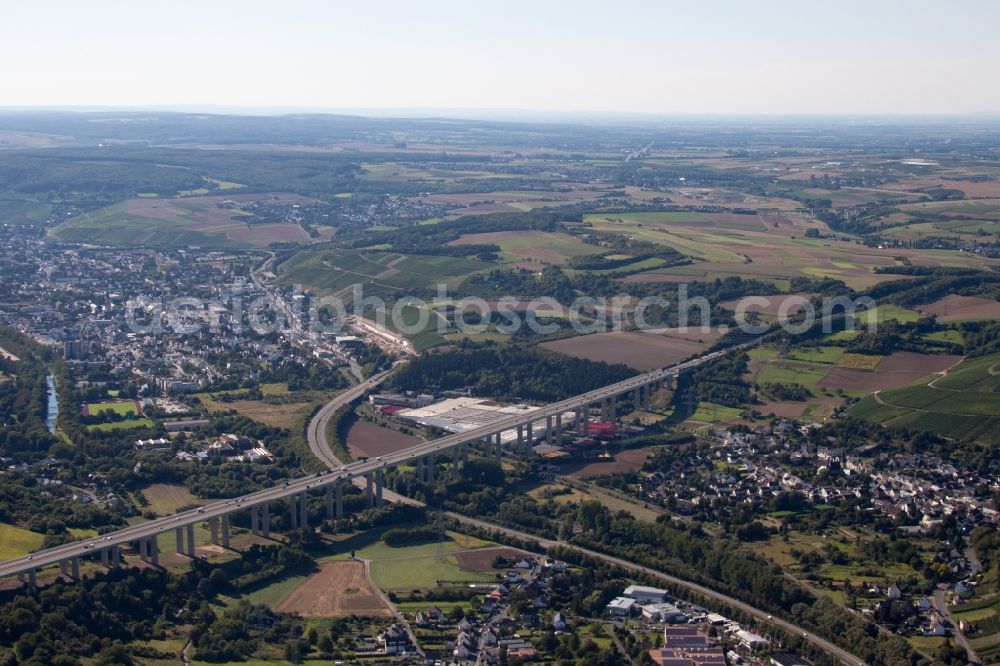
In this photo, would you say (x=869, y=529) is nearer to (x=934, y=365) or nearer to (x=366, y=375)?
(x=934, y=365)

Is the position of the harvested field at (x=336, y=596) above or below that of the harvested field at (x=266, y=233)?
below

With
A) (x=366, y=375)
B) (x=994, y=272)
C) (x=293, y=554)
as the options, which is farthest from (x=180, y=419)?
(x=994, y=272)

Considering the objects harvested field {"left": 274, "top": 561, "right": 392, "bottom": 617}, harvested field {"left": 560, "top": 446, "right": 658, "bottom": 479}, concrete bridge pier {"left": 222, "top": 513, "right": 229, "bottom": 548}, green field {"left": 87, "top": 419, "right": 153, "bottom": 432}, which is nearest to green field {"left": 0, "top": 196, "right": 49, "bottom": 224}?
green field {"left": 87, "top": 419, "right": 153, "bottom": 432}

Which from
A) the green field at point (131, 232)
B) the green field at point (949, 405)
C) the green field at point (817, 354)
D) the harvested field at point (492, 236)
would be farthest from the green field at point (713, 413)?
the green field at point (131, 232)

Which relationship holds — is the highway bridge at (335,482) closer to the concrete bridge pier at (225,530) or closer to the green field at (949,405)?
the concrete bridge pier at (225,530)

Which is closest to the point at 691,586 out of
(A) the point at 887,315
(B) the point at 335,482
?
(B) the point at 335,482

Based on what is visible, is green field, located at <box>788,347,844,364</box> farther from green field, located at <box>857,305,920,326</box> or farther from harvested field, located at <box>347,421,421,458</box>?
harvested field, located at <box>347,421,421,458</box>
